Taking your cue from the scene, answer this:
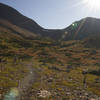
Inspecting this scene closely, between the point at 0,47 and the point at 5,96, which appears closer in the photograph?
the point at 5,96

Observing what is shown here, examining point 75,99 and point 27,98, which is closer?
point 27,98

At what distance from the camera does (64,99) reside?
27.3 metres

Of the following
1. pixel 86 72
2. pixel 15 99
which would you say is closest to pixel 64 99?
pixel 15 99

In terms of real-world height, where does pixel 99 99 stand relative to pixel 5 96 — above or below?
below

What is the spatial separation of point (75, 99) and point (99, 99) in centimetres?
724

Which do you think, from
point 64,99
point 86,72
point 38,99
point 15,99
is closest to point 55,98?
point 64,99

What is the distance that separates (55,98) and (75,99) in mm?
4515

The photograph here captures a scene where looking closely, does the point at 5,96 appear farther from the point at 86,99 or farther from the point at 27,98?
the point at 86,99

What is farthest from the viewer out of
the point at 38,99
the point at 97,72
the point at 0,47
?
the point at 0,47

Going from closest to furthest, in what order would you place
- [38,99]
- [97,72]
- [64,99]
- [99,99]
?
[38,99]
[64,99]
[99,99]
[97,72]

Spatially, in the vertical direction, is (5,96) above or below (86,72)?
above

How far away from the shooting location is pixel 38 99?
25.4m

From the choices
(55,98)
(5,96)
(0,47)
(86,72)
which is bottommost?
(86,72)

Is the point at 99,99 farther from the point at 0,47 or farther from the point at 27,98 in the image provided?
the point at 0,47
